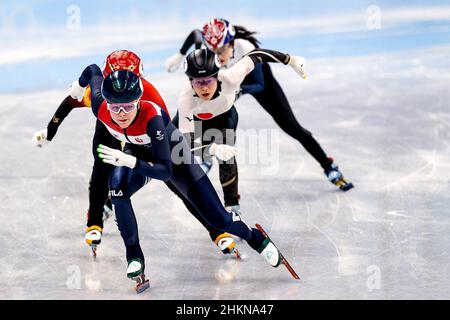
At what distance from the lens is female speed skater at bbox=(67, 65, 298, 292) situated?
20.6 ft

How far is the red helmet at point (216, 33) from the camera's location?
8359 millimetres

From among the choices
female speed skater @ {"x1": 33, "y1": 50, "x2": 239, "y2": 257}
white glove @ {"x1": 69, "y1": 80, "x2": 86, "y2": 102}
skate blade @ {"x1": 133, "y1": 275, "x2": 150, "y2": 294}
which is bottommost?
skate blade @ {"x1": 133, "y1": 275, "x2": 150, "y2": 294}

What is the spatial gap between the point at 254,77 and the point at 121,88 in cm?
271

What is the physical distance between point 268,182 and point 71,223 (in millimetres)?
2343

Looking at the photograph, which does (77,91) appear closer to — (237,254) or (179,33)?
(237,254)

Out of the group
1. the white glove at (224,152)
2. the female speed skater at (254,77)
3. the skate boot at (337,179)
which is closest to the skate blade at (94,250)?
the white glove at (224,152)

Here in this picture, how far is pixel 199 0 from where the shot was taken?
52.6 ft

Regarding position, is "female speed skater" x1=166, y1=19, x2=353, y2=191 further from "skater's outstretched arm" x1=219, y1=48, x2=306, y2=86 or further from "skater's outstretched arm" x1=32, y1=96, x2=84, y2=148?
"skater's outstretched arm" x1=32, y1=96, x2=84, y2=148

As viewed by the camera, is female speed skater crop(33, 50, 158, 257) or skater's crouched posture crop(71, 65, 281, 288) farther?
female speed skater crop(33, 50, 158, 257)

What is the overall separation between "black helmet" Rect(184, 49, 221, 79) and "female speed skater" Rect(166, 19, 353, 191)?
118cm

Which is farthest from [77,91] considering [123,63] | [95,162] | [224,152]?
[224,152]

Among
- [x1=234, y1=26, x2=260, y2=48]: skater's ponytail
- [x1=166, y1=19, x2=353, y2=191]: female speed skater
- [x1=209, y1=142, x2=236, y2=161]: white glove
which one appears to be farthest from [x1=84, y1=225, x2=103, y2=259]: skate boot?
[x1=234, y1=26, x2=260, y2=48]: skater's ponytail

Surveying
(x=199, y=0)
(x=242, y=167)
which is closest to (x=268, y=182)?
(x=242, y=167)

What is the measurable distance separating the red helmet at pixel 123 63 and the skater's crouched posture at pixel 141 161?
128 millimetres
